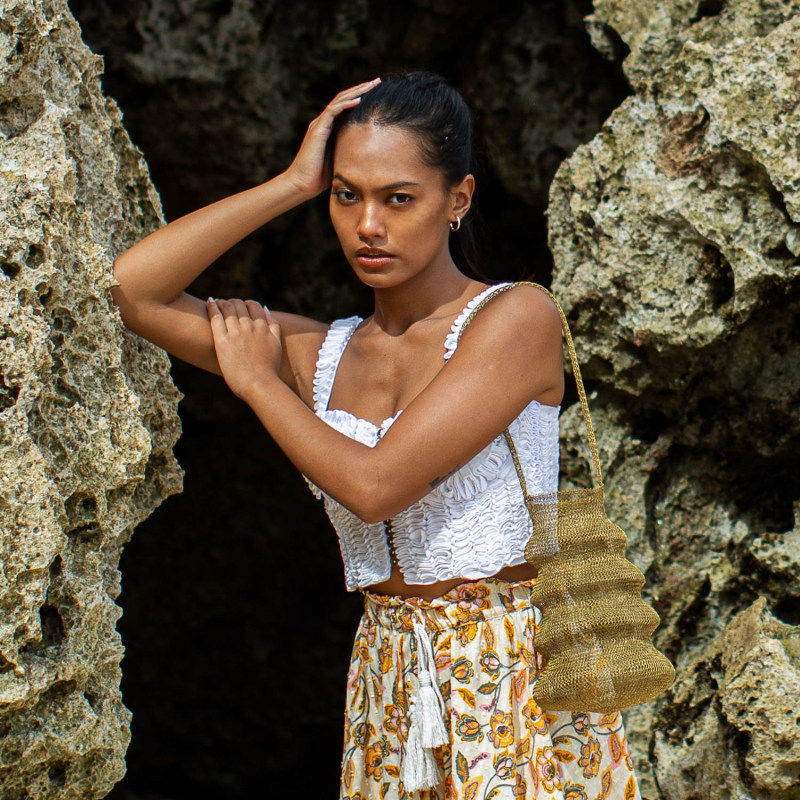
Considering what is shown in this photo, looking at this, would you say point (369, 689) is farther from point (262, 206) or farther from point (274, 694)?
point (274, 694)

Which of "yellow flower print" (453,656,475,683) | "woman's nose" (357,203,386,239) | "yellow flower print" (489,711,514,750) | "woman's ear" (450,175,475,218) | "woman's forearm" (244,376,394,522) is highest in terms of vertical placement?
"woman's ear" (450,175,475,218)

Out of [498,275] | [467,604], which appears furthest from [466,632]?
[498,275]

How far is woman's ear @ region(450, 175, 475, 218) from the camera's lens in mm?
1972

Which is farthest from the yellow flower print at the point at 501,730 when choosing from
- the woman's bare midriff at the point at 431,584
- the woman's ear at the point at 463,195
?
the woman's ear at the point at 463,195

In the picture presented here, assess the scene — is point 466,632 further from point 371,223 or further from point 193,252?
point 193,252

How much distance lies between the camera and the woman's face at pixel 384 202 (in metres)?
1.84

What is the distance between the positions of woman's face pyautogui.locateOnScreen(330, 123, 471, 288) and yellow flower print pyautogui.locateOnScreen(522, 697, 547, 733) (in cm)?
74

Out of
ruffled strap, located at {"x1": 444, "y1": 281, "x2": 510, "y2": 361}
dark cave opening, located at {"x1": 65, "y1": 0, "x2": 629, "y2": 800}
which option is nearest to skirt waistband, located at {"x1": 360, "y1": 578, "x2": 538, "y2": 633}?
ruffled strap, located at {"x1": 444, "y1": 281, "x2": 510, "y2": 361}

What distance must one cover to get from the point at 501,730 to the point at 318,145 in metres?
1.05

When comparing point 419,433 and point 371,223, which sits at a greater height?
point 371,223

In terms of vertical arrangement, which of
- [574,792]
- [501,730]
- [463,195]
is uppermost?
[463,195]

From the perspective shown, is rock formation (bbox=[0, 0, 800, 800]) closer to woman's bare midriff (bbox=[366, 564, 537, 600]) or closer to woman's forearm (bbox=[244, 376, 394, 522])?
woman's forearm (bbox=[244, 376, 394, 522])

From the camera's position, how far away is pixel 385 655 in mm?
1925

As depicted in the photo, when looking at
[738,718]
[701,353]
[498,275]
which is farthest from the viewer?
[498,275]
